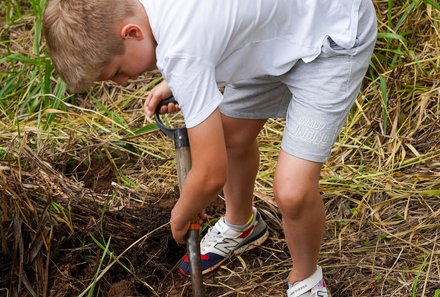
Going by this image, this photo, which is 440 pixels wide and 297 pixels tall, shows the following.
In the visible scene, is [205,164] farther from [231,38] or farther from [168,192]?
[168,192]

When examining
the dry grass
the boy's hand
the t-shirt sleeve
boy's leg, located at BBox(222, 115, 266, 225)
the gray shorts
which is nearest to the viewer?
the t-shirt sleeve

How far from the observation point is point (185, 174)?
7.68 feet

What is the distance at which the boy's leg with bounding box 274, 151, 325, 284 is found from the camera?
227 cm

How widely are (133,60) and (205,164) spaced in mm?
311

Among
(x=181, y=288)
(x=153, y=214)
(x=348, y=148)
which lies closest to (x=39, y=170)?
(x=153, y=214)

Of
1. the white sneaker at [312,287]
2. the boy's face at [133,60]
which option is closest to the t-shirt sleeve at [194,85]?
the boy's face at [133,60]

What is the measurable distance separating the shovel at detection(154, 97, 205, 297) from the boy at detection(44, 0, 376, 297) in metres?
0.05

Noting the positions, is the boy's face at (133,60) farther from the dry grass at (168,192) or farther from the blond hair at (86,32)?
the dry grass at (168,192)

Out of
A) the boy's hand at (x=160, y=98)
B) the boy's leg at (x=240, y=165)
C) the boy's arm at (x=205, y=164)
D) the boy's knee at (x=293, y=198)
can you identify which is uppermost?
the boy's arm at (x=205, y=164)

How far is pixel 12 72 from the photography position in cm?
372

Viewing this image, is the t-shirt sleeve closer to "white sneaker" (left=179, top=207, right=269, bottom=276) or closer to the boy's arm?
the boy's arm

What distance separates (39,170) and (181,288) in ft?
1.96

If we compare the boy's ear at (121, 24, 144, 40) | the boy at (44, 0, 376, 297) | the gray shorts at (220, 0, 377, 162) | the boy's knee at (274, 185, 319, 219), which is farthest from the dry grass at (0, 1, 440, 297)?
the boy's ear at (121, 24, 144, 40)

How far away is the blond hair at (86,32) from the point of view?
2.06 metres
